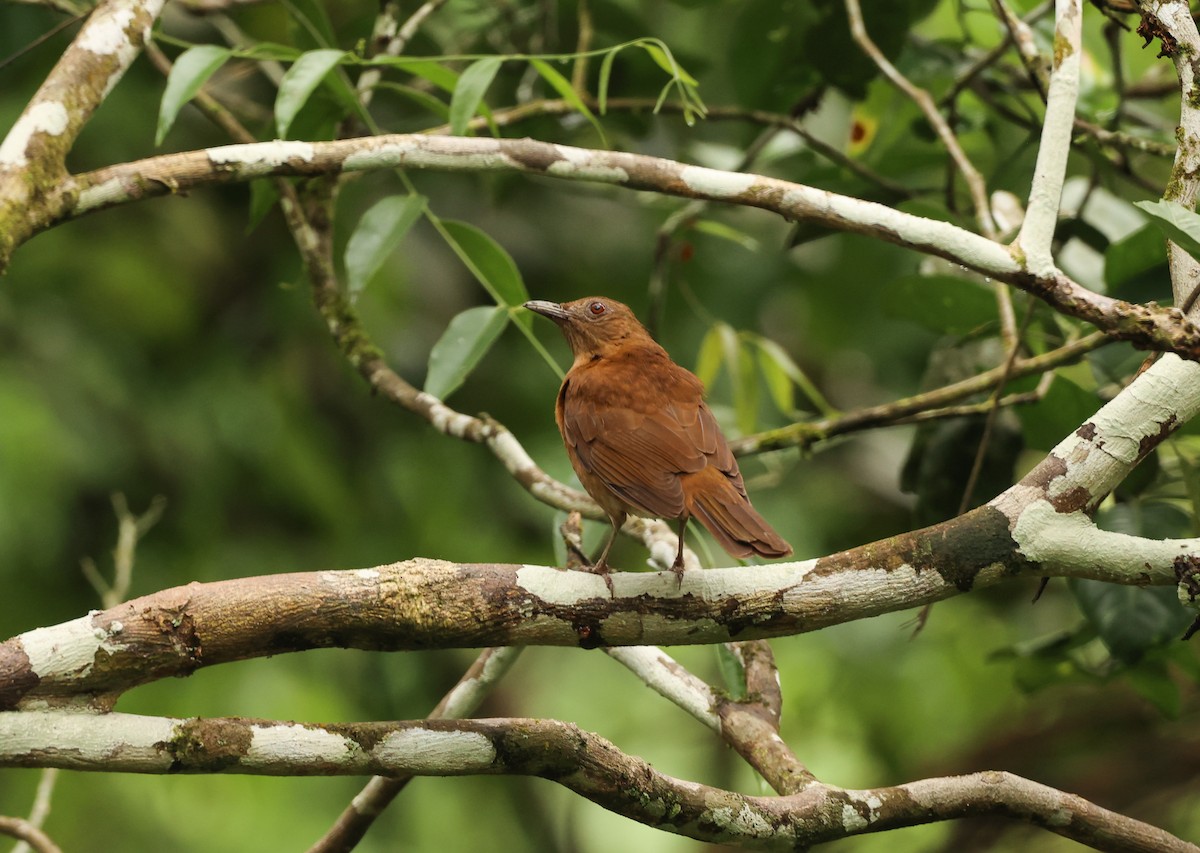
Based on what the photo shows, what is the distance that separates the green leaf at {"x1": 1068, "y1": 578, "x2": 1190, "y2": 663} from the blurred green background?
0.43 m

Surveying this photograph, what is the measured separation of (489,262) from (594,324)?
2.19ft

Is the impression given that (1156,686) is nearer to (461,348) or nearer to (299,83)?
(461,348)

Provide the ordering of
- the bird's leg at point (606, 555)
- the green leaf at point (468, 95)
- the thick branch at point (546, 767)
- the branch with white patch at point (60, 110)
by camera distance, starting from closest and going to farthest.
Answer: the thick branch at point (546, 767) < the branch with white patch at point (60, 110) < the bird's leg at point (606, 555) < the green leaf at point (468, 95)

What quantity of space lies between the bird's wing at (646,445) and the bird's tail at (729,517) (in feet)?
0.12

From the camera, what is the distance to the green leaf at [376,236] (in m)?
2.79

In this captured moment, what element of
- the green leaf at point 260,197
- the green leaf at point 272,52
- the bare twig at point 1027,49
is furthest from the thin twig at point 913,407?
the green leaf at point 272,52

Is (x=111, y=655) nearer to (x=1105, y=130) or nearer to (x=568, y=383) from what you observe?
(x=568, y=383)

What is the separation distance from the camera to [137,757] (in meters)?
1.91

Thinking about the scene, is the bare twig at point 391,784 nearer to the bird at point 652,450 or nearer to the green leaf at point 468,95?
the bird at point 652,450

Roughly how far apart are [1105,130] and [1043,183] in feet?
4.84

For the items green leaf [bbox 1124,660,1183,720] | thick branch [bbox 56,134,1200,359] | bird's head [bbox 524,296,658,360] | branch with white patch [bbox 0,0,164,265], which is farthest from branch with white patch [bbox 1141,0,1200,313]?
branch with white patch [bbox 0,0,164,265]

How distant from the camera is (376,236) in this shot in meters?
2.85

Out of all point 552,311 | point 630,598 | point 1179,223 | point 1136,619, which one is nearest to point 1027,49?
point 1179,223

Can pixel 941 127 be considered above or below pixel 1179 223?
above
